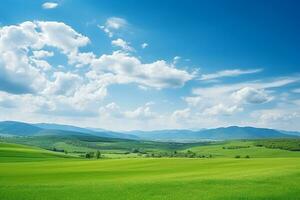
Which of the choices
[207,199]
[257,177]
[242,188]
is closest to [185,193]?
[207,199]

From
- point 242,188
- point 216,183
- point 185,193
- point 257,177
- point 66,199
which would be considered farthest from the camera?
point 257,177

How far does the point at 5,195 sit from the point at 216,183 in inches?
924

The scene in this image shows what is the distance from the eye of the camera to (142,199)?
34719mm

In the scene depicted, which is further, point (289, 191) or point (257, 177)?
point (257, 177)

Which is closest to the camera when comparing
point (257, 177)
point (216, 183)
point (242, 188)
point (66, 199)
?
point (66, 199)

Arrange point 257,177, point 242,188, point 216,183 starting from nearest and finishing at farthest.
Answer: point 242,188
point 216,183
point 257,177

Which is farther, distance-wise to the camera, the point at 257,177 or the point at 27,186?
the point at 257,177

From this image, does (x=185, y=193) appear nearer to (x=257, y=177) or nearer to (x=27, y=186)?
(x=257, y=177)

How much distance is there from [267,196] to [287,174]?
16.3 meters

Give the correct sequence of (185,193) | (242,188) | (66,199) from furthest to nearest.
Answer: (242,188) < (185,193) < (66,199)

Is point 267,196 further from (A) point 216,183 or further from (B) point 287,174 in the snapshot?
(B) point 287,174

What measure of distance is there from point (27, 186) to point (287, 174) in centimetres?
3419

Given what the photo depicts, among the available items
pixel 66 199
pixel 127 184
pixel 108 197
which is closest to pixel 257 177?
pixel 127 184

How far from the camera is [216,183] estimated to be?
142 feet
